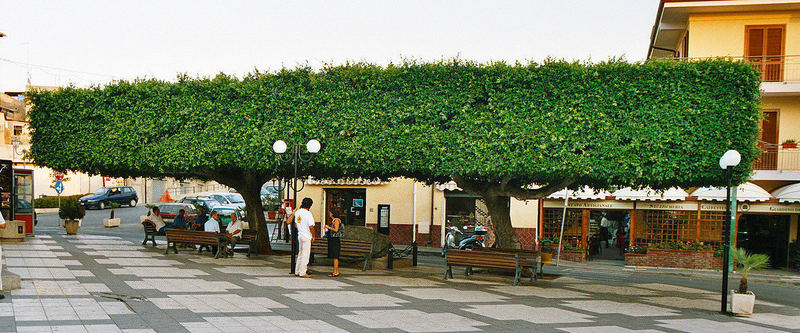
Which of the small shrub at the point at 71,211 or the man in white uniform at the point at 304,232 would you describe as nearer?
the man in white uniform at the point at 304,232

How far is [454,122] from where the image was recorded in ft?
51.9

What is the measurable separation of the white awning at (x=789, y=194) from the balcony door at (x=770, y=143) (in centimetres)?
116

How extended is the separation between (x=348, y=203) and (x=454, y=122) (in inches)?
748

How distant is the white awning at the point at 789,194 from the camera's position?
74.2ft

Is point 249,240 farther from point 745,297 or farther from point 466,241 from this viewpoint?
point 745,297

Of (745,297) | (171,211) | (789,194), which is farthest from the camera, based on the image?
(171,211)

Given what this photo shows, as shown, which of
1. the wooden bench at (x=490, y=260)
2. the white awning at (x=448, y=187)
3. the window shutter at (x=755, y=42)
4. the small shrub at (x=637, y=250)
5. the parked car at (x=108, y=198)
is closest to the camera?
the wooden bench at (x=490, y=260)

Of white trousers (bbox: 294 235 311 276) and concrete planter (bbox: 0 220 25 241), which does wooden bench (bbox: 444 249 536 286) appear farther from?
concrete planter (bbox: 0 220 25 241)

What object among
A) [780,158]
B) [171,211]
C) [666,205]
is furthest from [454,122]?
[171,211]

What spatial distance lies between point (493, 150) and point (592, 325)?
5.74m

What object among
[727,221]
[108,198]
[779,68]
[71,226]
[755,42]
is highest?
[755,42]

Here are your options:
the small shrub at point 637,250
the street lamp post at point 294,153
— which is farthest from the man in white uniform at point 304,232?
the small shrub at point 637,250

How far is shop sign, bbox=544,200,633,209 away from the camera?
2611 cm

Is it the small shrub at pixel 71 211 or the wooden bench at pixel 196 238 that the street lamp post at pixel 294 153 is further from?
the small shrub at pixel 71 211
